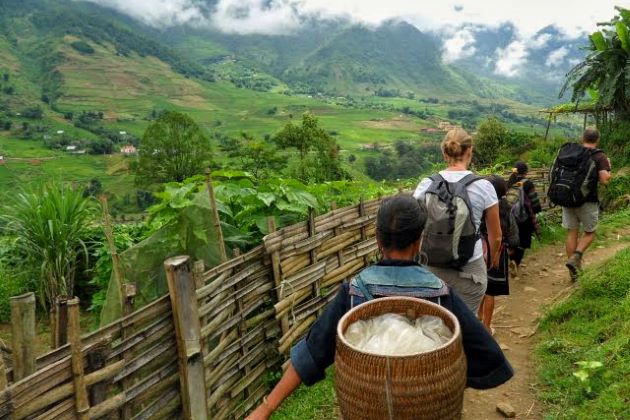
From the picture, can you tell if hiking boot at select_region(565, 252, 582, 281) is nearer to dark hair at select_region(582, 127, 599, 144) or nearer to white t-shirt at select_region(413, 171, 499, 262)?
dark hair at select_region(582, 127, 599, 144)

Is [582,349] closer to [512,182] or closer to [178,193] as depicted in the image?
[512,182]

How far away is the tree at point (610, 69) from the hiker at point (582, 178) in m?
10.4

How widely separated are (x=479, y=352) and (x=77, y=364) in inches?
79.7

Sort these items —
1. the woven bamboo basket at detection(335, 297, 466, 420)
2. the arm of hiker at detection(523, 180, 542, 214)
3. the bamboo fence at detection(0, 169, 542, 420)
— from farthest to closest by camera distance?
the arm of hiker at detection(523, 180, 542, 214)
the bamboo fence at detection(0, 169, 542, 420)
the woven bamboo basket at detection(335, 297, 466, 420)

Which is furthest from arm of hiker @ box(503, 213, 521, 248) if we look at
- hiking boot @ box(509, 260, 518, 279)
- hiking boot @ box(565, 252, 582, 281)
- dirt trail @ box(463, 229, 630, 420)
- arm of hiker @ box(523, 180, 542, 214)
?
hiking boot @ box(509, 260, 518, 279)

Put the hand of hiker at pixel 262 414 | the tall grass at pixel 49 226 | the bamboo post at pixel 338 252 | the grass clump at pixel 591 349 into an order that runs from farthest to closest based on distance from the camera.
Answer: the bamboo post at pixel 338 252, the tall grass at pixel 49 226, the grass clump at pixel 591 349, the hand of hiker at pixel 262 414

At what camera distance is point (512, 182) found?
634 cm

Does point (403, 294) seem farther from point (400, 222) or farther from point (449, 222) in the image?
point (449, 222)

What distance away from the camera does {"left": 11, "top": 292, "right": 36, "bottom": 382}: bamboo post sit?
234cm

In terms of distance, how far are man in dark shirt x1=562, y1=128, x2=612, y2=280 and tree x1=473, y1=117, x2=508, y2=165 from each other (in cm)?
1730

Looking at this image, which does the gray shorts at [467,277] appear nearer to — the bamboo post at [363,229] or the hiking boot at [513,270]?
the bamboo post at [363,229]

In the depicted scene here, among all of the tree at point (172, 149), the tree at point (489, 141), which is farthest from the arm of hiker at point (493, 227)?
the tree at point (172, 149)

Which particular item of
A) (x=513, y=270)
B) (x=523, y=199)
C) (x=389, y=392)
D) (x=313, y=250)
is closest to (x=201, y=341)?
(x=313, y=250)

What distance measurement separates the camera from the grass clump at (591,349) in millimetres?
3248
